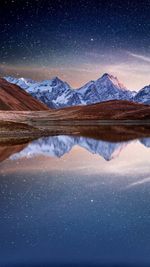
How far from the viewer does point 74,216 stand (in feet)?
58.6

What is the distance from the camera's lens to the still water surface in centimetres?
1356

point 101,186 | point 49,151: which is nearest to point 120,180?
point 101,186

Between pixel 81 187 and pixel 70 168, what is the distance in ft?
28.2

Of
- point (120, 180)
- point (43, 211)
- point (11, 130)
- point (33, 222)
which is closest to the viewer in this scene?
point (33, 222)

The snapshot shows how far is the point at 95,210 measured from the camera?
18828 mm

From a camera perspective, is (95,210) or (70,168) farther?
(70,168)

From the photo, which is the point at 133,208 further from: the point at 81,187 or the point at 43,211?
the point at 81,187

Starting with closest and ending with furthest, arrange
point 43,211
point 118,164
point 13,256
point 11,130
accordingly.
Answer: point 13,256
point 43,211
point 118,164
point 11,130

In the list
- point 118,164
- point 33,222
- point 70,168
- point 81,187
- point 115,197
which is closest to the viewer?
point 33,222

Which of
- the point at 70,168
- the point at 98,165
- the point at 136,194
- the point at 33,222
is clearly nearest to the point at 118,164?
the point at 98,165

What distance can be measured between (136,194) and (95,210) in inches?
167

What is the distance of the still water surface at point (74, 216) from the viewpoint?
44.5ft

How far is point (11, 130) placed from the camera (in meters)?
74.0

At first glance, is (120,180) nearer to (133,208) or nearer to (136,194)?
(136,194)
